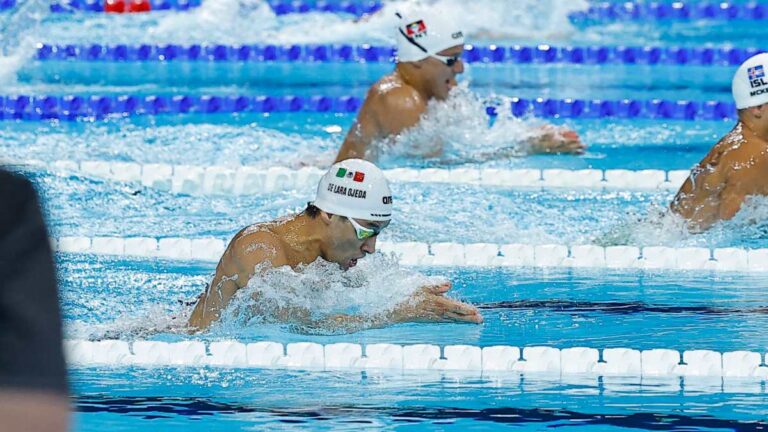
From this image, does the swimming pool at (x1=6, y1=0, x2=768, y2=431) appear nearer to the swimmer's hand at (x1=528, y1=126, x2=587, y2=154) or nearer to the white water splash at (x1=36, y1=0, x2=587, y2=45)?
the swimmer's hand at (x1=528, y1=126, x2=587, y2=154)

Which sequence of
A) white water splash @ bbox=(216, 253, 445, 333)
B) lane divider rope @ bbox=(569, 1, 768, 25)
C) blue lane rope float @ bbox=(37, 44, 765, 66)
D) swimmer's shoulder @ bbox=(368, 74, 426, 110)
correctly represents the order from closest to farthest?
white water splash @ bbox=(216, 253, 445, 333)
swimmer's shoulder @ bbox=(368, 74, 426, 110)
blue lane rope float @ bbox=(37, 44, 765, 66)
lane divider rope @ bbox=(569, 1, 768, 25)

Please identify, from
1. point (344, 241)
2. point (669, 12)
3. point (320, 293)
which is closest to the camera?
point (344, 241)

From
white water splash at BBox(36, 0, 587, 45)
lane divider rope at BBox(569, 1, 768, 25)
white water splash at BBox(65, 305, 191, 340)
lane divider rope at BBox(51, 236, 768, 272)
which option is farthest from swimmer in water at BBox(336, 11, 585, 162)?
lane divider rope at BBox(569, 1, 768, 25)

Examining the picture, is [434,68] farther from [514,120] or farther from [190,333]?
[190,333]

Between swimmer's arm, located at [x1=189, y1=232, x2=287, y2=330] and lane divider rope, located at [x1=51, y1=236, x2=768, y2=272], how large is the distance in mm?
1251

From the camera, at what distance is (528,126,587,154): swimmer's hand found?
6.29 m

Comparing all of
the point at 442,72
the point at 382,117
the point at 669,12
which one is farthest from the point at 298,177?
the point at 669,12

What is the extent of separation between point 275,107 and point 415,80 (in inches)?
65.5

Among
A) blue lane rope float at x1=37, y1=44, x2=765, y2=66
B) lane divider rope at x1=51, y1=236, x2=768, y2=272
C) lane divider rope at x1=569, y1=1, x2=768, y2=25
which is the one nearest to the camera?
lane divider rope at x1=51, y1=236, x2=768, y2=272

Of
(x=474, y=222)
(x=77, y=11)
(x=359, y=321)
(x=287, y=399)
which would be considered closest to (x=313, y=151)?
(x=474, y=222)

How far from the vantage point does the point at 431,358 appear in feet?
12.1

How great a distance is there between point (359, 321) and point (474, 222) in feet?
5.03

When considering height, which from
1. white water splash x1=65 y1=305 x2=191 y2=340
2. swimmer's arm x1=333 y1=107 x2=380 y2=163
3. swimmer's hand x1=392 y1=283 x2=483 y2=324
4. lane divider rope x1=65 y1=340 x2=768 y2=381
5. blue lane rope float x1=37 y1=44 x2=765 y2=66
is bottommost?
lane divider rope x1=65 y1=340 x2=768 y2=381

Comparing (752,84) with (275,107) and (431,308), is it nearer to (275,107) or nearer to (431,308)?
(431,308)
